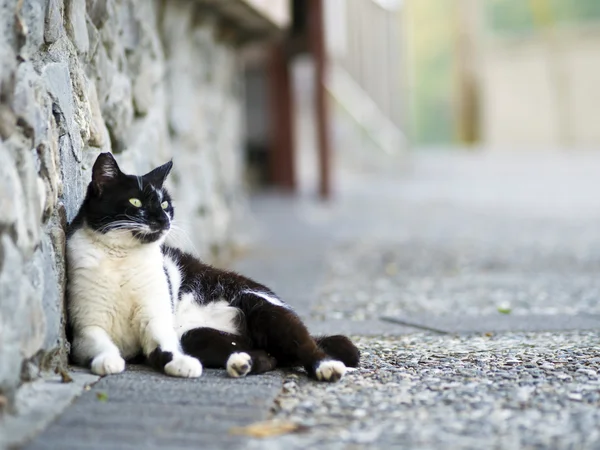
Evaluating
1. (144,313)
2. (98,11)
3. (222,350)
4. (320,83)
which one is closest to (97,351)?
(144,313)

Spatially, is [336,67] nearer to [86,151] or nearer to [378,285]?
[378,285]

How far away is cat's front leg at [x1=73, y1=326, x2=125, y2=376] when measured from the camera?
249 centimetres

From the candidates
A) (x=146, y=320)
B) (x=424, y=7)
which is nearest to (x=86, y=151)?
(x=146, y=320)

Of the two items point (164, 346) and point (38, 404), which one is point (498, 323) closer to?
point (164, 346)

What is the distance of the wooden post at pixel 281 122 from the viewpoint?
1105cm

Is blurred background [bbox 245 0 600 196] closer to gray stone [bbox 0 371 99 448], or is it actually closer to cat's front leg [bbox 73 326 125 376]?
cat's front leg [bbox 73 326 125 376]

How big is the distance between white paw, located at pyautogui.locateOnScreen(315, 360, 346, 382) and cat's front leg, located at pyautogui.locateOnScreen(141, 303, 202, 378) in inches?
14.9

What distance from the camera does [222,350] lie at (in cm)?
268

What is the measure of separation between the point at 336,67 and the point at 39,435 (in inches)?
443

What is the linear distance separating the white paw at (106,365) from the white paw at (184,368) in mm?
153

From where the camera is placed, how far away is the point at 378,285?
4996 mm

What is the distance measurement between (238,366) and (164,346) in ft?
0.83

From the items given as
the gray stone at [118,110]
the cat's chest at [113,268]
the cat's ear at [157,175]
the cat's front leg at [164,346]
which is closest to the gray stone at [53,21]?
the cat's ear at [157,175]

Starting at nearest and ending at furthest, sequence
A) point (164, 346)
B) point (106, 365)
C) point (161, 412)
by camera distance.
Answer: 1. point (161, 412)
2. point (106, 365)
3. point (164, 346)
